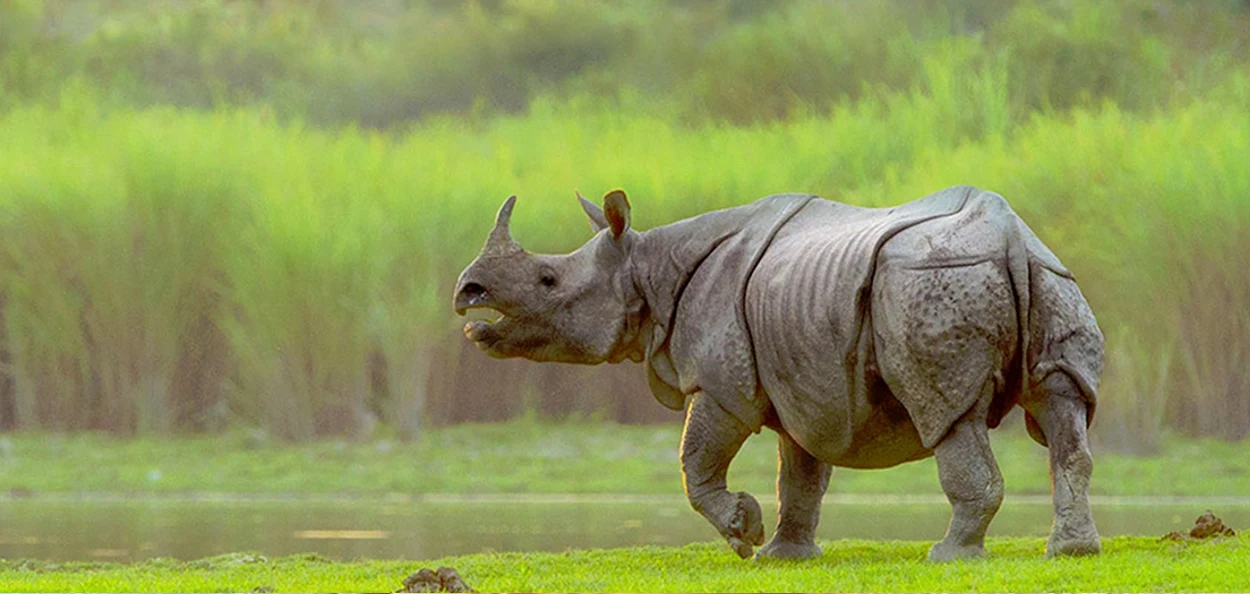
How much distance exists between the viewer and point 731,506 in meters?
8.10

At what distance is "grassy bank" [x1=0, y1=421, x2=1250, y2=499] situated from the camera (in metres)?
18.6

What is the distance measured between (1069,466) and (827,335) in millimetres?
Answer: 1048

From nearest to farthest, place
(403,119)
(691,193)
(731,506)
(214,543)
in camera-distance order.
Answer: (731,506) < (214,543) < (691,193) < (403,119)

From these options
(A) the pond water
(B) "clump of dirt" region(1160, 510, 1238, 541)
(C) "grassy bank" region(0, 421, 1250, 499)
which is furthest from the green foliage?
(B) "clump of dirt" region(1160, 510, 1238, 541)

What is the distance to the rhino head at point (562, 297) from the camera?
8.72m

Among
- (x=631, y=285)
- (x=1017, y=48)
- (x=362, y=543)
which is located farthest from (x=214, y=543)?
(x=1017, y=48)

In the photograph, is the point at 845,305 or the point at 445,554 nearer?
the point at 845,305

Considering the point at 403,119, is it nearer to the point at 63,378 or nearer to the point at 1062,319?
the point at 63,378

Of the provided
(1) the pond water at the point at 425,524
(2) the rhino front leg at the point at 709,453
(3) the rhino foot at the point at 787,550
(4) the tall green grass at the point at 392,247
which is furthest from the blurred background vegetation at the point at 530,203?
(2) the rhino front leg at the point at 709,453

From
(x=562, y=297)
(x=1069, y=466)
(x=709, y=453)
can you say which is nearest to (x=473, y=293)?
(x=562, y=297)

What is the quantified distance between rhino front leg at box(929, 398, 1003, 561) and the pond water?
12.1ft

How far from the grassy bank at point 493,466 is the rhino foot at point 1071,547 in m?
10.5

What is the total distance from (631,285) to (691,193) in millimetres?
12570

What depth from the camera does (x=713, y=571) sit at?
7.95 meters
